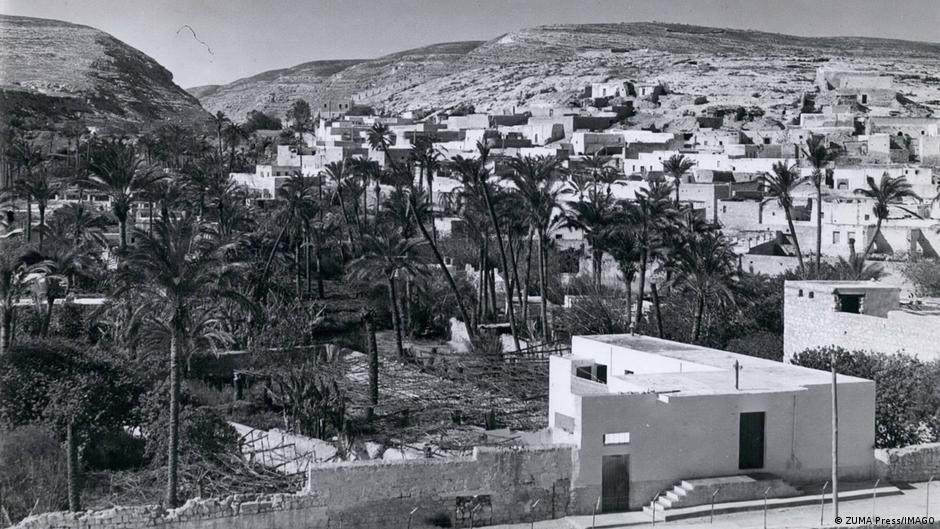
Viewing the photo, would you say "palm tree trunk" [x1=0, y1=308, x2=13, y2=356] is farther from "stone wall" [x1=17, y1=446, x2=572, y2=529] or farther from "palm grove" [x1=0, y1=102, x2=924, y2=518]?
"stone wall" [x1=17, y1=446, x2=572, y2=529]

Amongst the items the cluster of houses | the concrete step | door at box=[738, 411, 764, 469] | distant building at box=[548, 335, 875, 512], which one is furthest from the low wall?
the cluster of houses

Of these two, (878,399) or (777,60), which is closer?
(878,399)

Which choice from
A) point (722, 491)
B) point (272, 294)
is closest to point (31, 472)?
point (722, 491)

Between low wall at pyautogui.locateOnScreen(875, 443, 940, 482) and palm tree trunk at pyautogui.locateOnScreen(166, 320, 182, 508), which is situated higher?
palm tree trunk at pyautogui.locateOnScreen(166, 320, 182, 508)

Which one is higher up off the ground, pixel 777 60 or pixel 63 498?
pixel 777 60

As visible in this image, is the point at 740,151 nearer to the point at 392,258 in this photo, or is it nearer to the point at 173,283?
the point at 392,258

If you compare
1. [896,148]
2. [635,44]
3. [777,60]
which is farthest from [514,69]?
[896,148]

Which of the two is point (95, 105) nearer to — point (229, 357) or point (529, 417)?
point (229, 357)
